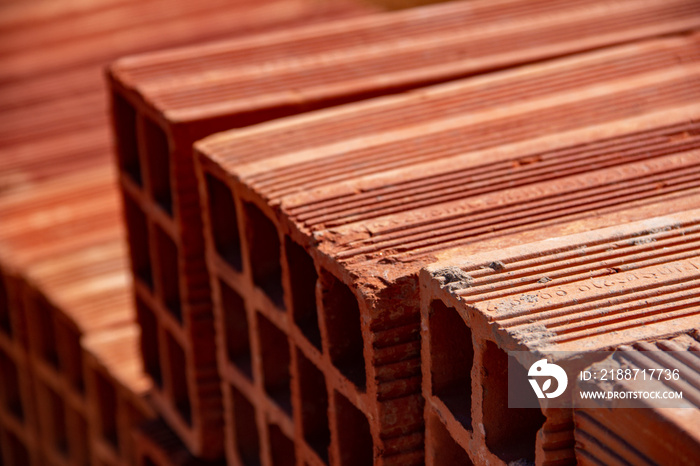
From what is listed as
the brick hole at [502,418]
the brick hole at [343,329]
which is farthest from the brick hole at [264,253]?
the brick hole at [502,418]

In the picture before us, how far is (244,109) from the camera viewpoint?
334cm

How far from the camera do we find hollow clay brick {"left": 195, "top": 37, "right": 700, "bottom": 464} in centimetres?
240

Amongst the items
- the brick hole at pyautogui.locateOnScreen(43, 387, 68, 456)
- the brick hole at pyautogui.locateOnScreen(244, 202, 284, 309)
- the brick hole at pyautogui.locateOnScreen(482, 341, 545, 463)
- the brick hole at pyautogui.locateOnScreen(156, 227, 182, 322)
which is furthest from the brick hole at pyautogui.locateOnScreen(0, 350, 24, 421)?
the brick hole at pyautogui.locateOnScreen(482, 341, 545, 463)

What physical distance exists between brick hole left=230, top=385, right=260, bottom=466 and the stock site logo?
176cm

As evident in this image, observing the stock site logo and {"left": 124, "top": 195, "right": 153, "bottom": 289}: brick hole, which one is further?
{"left": 124, "top": 195, "right": 153, "bottom": 289}: brick hole

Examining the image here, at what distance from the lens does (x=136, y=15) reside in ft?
22.1

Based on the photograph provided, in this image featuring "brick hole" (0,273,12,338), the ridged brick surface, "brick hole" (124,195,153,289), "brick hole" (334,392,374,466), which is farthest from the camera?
"brick hole" (0,273,12,338)

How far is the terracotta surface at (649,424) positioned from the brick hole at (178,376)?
7.84ft

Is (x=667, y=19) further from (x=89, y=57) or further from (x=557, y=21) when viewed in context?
(x=89, y=57)

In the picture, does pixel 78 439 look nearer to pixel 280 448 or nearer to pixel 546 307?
pixel 280 448

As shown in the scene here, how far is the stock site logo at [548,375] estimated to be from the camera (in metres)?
1.82

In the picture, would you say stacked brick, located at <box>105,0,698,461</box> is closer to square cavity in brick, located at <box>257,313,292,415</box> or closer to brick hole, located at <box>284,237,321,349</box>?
square cavity in brick, located at <box>257,313,292,415</box>

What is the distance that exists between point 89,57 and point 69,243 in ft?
5.92

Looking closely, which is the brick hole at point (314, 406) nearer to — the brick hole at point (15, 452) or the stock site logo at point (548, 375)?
the stock site logo at point (548, 375)
